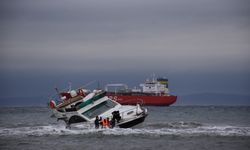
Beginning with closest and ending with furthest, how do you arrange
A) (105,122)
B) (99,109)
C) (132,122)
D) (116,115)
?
(116,115)
(105,122)
(132,122)
(99,109)

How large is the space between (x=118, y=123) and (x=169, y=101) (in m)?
71.8

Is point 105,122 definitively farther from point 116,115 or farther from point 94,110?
point 94,110

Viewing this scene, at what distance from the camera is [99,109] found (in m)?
33.7

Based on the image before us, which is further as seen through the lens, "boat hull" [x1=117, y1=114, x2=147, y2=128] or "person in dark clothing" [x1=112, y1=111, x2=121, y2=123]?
"boat hull" [x1=117, y1=114, x2=147, y2=128]

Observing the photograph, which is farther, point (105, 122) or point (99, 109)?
point (99, 109)

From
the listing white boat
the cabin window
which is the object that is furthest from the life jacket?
the cabin window

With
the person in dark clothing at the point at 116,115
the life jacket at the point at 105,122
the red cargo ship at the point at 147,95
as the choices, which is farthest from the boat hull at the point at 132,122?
the red cargo ship at the point at 147,95

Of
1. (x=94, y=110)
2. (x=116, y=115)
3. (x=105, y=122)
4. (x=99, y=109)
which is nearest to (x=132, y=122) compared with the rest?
(x=116, y=115)

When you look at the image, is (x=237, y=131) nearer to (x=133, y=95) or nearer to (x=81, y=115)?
(x=81, y=115)

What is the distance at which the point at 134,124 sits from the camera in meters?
32.9

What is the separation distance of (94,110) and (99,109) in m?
0.36

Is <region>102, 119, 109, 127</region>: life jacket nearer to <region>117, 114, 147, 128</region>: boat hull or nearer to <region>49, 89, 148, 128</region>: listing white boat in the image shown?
<region>49, 89, 148, 128</region>: listing white boat

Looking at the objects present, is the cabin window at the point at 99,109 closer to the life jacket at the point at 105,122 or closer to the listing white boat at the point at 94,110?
the listing white boat at the point at 94,110

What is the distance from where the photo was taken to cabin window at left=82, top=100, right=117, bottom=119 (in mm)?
33219
